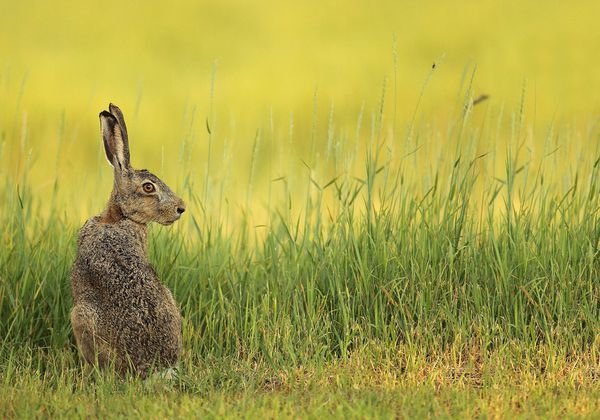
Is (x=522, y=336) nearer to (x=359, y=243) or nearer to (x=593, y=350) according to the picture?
(x=593, y=350)

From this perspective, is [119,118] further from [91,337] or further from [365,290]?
[365,290]

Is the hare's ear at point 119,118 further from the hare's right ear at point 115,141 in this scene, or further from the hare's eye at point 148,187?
the hare's eye at point 148,187

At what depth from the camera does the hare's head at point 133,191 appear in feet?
25.0

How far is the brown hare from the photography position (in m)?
7.18

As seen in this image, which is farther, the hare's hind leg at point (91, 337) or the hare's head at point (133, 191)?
the hare's head at point (133, 191)

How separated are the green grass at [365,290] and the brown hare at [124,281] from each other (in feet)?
0.72

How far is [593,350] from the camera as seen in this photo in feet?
25.2

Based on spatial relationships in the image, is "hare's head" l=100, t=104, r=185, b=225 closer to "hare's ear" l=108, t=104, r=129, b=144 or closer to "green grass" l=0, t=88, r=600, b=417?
"hare's ear" l=108, t=104, r=129, b=144

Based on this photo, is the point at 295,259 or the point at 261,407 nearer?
the point at 261,407

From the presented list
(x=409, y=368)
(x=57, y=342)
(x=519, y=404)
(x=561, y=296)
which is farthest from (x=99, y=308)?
(x=561, y=296)

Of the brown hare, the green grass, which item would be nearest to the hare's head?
the brown hare

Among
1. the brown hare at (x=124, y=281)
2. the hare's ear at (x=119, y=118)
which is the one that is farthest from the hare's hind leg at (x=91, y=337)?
the hare's ear at (x=119, y=118)

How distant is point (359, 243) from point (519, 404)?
2.03 meters

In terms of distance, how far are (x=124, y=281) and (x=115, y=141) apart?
40.9 inches
